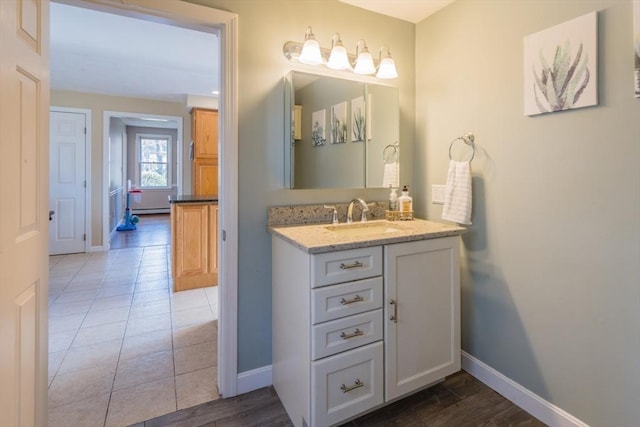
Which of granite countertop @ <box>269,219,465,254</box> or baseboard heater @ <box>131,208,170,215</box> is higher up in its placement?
baseboard heater @ <box>131,208,170,215</box>

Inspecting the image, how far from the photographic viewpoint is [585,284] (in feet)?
4.66

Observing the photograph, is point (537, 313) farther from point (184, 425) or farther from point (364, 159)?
point (184, 425)

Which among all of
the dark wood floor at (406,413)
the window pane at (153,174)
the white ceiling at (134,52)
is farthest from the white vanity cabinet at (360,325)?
the window pane at (153,174)

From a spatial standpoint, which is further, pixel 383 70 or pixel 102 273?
pixel 102 273

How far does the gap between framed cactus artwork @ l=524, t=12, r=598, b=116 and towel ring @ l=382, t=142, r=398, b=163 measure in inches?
30.8

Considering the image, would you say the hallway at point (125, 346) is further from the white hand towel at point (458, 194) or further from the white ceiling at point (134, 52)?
the white ceiling at point (134, 52)

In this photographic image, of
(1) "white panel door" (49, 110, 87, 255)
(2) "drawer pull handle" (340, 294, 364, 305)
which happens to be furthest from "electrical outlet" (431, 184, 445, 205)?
(1) "white panel door" (49, 110, 87, 255)

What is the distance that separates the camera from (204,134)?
192 inches

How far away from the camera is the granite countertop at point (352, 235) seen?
141 centimetres

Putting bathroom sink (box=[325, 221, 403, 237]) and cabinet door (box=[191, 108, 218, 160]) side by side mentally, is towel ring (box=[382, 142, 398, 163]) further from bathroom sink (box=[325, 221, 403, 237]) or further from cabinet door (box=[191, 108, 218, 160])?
cabinet door (box=[191, 108, 218, 160])

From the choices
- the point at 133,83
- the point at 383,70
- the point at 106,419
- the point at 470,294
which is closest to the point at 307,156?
the point at 383,70

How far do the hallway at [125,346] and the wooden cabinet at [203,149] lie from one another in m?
1.46

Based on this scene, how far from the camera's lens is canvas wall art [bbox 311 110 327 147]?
→ 1.93 m

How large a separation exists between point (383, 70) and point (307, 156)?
0.72 metres
